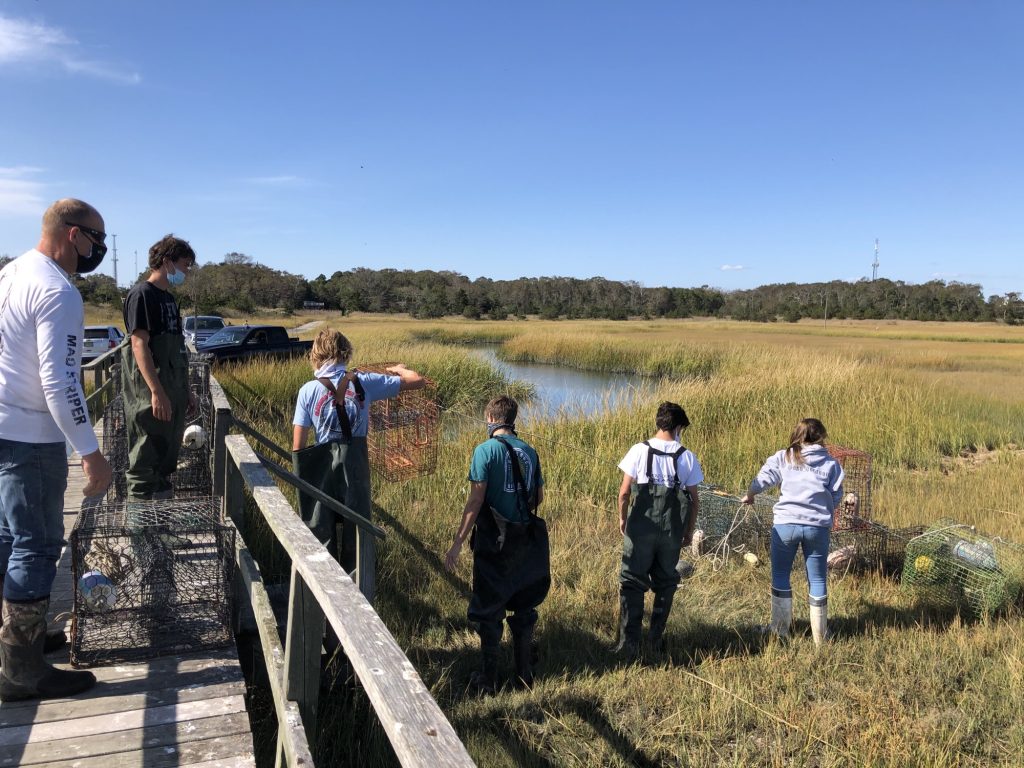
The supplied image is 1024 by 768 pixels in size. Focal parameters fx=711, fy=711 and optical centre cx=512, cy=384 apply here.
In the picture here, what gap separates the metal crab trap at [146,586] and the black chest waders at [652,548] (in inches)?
92.3

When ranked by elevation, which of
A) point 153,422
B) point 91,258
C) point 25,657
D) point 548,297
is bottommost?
point 25,657

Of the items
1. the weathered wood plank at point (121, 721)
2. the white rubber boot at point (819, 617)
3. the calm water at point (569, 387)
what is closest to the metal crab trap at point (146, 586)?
the weathered wood plank at point (121, 721)

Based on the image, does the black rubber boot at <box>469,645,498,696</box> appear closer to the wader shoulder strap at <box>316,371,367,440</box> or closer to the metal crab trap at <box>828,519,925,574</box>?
the wader shoulder strap at <box>316,371,367,440</box>

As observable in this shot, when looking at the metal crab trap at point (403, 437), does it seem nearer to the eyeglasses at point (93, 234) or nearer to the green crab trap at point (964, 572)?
the eyeglasses at point (93, 234)

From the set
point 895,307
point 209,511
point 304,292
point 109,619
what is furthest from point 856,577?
point 895,307

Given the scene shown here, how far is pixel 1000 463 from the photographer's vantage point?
10.6 m

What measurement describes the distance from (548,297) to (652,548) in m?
112

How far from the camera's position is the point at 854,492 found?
692 cm

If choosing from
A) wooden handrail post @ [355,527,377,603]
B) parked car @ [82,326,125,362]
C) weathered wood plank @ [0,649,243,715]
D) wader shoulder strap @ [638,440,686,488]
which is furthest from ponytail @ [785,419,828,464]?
parked car @ [82,326,125,362]

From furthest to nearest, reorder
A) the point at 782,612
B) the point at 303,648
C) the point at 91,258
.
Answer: the point at 782,612, the point at 91,258, the point at 303,648

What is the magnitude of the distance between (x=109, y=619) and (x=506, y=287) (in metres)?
113

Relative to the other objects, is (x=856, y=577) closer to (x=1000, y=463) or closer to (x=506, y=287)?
(x=1000, y=463)

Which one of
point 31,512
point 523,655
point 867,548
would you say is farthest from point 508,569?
point 867,548

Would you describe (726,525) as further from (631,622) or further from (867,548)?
(631,622)
